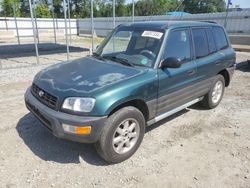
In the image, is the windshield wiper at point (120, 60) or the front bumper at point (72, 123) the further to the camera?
the windshield wiper at point (120, 60)

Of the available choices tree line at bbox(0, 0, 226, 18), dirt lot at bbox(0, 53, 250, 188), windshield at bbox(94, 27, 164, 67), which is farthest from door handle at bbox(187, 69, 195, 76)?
tree line at bbox(0, 0, 226, 18)

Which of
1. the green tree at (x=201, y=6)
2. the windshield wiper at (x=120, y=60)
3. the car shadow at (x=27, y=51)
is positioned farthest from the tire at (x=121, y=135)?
the green tree at (x=201, y=6)

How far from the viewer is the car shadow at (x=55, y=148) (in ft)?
11.0

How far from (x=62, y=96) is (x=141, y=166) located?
144cm

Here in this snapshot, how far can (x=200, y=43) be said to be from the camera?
441 cm

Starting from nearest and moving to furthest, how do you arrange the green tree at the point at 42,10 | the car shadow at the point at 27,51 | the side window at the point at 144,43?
the side window at the point at 144,43 < the car shadow at the point at 27,51 < the green tree at the point at 42,10

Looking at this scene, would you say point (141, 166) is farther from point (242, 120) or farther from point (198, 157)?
point (242, 120)

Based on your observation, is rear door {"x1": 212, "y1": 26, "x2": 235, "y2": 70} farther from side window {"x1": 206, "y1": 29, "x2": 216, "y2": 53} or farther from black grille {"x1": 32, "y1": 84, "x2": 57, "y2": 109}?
black grille {"x1": 32, "y1": 84, "x2": 57, "y2": 109}

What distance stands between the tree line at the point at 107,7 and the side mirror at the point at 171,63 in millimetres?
36612

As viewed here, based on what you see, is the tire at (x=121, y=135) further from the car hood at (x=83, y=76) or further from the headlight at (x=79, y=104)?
the car hood at (x=83, y=76)

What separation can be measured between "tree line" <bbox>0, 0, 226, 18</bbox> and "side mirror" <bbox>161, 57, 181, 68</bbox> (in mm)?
36612

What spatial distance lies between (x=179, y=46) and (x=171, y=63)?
25.0 inches

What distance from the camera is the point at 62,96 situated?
2.92m

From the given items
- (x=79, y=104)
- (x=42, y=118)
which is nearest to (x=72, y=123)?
(x=79, y=104)
